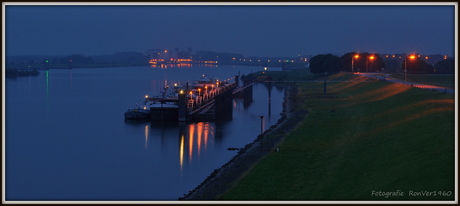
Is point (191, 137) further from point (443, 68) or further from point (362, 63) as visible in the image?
point (362, 63)

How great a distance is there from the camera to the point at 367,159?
11.4 metres

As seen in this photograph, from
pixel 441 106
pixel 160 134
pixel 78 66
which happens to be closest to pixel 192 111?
pixel 160 134

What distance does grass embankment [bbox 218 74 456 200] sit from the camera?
8.72 m

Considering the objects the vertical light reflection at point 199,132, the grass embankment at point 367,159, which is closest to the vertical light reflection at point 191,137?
the vertical light reflection at point 199,132

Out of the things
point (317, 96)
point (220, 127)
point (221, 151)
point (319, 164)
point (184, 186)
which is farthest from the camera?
point (317, 96)

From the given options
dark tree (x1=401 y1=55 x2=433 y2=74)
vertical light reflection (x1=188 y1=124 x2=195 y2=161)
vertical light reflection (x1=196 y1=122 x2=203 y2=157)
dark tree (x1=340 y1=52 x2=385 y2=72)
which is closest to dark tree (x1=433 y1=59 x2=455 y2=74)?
dark tree (x1=401 y1=55 x2=433 y2=74)

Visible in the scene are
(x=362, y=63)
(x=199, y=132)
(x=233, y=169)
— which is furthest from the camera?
(x=362, y=63)

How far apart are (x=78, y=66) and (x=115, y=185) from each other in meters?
109

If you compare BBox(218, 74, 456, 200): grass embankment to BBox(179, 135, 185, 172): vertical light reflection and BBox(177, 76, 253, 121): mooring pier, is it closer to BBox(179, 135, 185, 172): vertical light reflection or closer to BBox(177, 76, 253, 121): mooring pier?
BBox(179, 135, 185, 172): vertical light reflection

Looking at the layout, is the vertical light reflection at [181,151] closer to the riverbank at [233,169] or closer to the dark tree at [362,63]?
the riverbank at [233,169]

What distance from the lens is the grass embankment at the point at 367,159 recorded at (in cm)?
872

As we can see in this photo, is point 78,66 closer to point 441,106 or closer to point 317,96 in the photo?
point 317,96

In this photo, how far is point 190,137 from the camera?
20.1 metres

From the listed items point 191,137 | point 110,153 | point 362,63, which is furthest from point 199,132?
point 362,63
